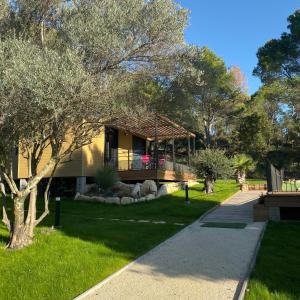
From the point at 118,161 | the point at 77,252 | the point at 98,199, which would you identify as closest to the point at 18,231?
the point at 77,252

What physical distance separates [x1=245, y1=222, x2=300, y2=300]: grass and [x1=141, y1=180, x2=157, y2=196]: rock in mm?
9890

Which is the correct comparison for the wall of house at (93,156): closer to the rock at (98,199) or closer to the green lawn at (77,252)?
the rock at (98,199)

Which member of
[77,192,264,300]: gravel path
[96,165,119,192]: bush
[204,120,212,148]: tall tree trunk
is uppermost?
[204,120,212,148]: tall tree trunk

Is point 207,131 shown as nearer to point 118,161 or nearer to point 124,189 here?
point 118,161

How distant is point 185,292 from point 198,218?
26.4 ft

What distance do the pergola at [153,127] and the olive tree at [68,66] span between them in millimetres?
487

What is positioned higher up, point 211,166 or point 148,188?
point 211,166

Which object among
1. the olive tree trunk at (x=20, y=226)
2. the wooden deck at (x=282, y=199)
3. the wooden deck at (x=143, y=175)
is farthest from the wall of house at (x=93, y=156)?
the olive tree trunk at (x=20, y=226)

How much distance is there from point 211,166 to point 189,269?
14.7 metres

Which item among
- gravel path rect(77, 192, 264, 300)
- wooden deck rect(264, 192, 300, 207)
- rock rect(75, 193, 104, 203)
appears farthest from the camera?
rock rect(75, 193, 104, 203)

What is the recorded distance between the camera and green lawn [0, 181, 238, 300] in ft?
20.5

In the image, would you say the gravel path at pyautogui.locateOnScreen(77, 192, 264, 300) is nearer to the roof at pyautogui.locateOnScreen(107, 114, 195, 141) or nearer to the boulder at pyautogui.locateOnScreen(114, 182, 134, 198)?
the roof at pyautogui.locateOnScreen(107, 114, 195, 141)

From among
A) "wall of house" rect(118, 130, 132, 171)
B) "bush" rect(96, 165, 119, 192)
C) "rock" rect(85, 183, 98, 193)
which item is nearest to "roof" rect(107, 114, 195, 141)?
"wall of house" rect(118, 130, 132, 171)

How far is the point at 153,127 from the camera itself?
2292 cm
